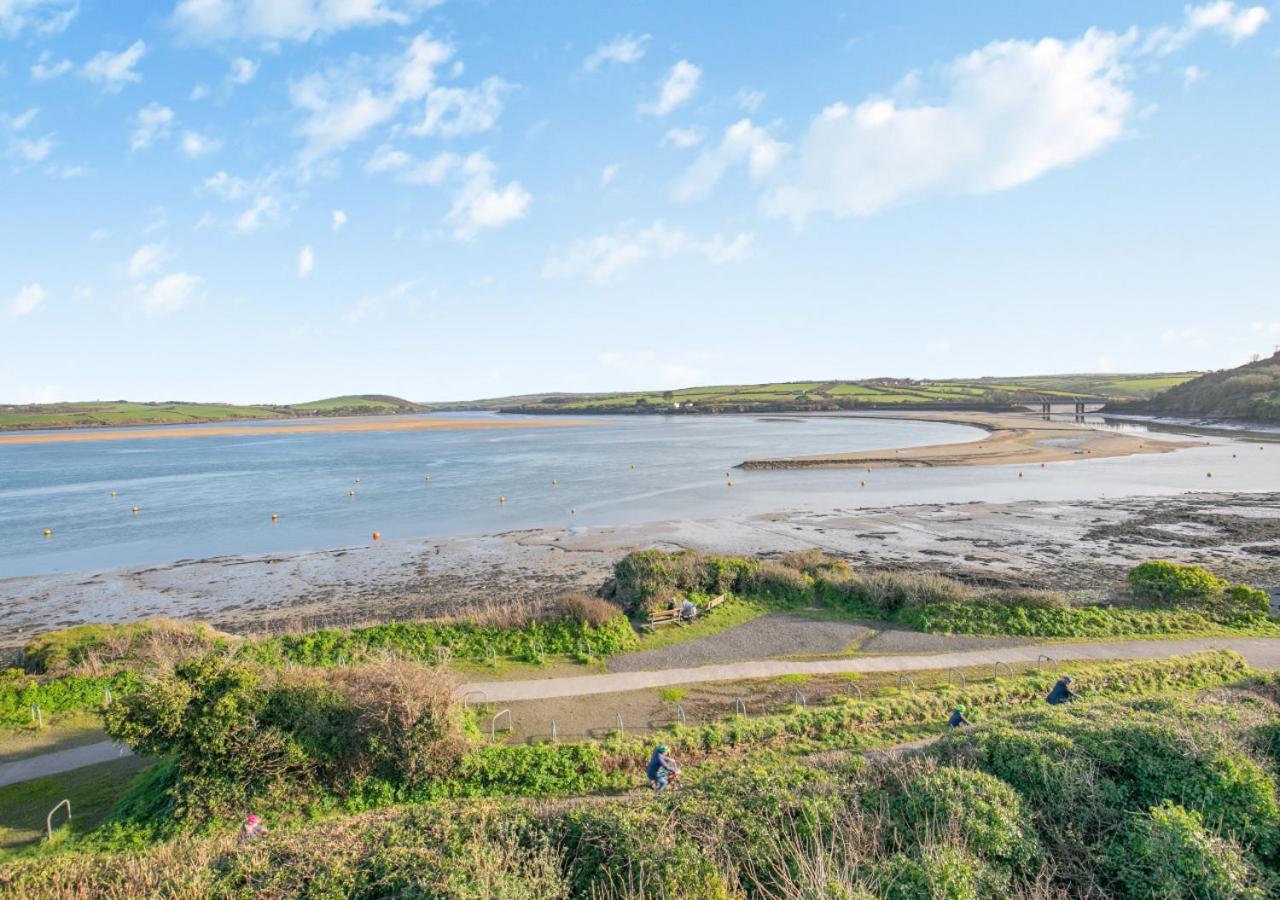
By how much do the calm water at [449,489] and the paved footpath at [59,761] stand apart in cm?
2964

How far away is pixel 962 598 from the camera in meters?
23.8

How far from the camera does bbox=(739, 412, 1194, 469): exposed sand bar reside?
251 feet

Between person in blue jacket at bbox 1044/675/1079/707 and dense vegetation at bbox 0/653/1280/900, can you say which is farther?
person in blue jacket at bbox 1044/675/1079/707

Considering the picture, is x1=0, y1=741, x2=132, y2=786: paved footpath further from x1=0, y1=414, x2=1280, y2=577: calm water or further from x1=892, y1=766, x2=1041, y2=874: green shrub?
x1=0, y1=414, x2=1280, y2=577: calm water

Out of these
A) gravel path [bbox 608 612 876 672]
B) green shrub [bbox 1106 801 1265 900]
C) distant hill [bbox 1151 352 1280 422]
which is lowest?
gravel path [bbox 608 612 876 672]

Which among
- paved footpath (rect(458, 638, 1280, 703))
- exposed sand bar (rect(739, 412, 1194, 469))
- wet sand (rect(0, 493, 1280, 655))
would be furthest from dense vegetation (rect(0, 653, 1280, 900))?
exposed sand bar (rect(739, 412, 1194, 469))

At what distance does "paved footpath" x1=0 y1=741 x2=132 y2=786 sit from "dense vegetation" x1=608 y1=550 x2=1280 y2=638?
14982 mm

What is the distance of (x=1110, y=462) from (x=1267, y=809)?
7783cm

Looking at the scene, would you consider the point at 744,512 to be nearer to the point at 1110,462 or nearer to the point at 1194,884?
the point at 1194,884

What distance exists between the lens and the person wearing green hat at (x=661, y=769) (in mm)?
12047

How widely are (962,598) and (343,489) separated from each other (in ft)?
205

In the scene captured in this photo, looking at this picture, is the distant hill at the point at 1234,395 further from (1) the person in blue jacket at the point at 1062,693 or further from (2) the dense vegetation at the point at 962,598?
(1) the person in blue jacket at the point at 1062,693

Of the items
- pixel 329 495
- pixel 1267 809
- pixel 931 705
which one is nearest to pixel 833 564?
pixel 931 705

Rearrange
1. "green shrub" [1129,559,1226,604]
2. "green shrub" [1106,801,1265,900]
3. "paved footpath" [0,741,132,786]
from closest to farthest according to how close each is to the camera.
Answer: "green shrub" [1106,801,1265,900]
"paved footpath" [0,741,132,786]
"green shrub" [1129,559,1226,604]
